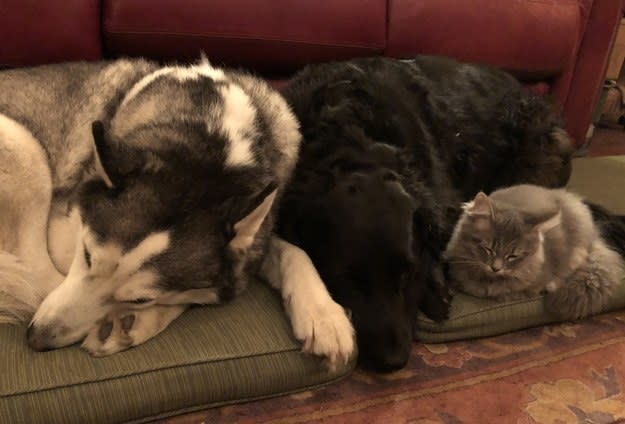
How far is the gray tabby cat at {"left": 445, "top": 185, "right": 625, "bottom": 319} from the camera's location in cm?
232

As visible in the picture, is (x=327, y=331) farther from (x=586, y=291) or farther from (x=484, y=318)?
(x=586, y=291)

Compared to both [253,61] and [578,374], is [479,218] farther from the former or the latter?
[253,61]

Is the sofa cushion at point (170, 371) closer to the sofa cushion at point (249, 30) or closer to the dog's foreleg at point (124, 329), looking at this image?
the dog's foreleg at point (124, 329)

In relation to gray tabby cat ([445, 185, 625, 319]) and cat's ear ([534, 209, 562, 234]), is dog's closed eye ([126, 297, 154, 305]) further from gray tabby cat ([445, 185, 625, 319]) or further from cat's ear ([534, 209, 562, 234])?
cat's ear ([534, 209, 562, 234])

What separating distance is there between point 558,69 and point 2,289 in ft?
12.8

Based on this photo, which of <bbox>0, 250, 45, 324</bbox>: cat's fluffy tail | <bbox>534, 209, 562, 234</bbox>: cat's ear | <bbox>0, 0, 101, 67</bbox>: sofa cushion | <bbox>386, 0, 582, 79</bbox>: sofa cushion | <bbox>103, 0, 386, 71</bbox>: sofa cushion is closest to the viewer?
<bbox>0, 250, 45, 324</bbox>: cat's fluffy tail

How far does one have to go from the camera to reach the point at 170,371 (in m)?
1.67

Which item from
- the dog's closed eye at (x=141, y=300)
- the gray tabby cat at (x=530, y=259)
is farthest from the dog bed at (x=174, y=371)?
the gray tabby cat at (x=530, y=259)

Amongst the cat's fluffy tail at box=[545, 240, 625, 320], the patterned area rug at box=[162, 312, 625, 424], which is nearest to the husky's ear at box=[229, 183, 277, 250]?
the patterned area rug at box=[162, 312, 625, 424]

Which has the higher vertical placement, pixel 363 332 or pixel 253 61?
pixel 253 61

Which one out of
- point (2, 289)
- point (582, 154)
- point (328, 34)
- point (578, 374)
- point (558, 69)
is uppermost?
point (328, 34)

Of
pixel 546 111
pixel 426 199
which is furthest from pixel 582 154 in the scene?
pixel 426 199

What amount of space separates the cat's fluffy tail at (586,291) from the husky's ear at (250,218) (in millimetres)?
1348

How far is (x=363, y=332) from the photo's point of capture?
183 centimetres
